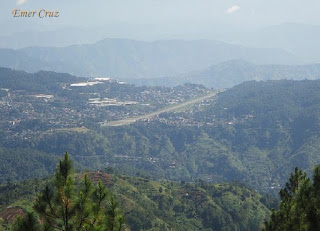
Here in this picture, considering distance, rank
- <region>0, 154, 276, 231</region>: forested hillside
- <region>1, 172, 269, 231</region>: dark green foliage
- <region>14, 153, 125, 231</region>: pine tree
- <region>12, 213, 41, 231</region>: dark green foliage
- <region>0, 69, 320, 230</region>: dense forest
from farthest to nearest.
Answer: <region>0, 69, 320, 230</region>: dense forest < <region>1, 172, 269, 231</region>: dark green foliage < <region>0, 154, 276, 231</region>: forested hillside < <region>14, 153, 125, 231</region>: pine tree < <region>12, 213, 41, 231</region>: dark green foliage

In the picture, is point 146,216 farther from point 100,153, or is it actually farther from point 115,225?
point 100,153

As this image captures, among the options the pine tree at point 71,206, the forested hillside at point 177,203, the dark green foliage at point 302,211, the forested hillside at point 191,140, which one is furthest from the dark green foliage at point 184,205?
the dark green foliage at point 302,211

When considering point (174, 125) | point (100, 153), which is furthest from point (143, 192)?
point (174, 125)

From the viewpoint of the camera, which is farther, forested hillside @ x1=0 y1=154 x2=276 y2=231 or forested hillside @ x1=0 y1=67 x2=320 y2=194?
forested hillside @ x1=0 y1=67 x2=320 y2=194

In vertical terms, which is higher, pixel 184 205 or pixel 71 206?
pixel 71 206

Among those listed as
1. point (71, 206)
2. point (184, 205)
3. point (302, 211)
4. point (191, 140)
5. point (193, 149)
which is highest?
point (71, 206)

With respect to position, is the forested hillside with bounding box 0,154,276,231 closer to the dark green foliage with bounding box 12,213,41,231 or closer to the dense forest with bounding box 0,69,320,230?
the dense forest with bounding box 0,69,320,230

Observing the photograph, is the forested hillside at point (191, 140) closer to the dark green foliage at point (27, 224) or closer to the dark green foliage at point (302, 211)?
the dark green foliage at point (302, 211)

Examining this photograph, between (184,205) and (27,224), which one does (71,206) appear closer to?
(27,224)

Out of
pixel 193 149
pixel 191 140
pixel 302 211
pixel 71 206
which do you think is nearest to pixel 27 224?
pixel 71 206

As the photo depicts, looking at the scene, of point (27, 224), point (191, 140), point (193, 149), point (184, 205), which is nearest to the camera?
point (27, 224)

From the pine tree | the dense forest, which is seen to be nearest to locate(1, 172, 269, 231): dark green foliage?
the dense forest

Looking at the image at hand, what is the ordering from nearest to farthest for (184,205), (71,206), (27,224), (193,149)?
1. (27,224)
2. (71,206)
3. (184,205)
4. (193,149)
